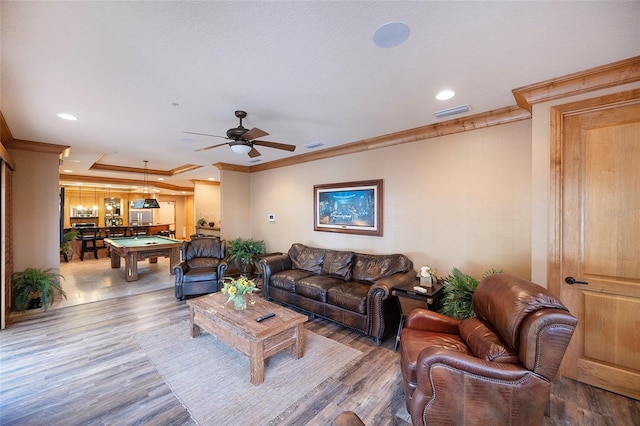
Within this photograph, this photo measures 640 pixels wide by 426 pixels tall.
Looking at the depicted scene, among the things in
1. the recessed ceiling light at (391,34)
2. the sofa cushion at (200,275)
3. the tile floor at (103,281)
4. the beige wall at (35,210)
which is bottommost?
the tile floor at (103,281)

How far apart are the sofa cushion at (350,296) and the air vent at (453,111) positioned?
2.40m

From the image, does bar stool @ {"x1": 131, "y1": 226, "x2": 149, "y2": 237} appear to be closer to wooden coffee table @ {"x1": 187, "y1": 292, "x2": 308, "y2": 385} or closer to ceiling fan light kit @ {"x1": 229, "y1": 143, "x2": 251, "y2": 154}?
wooden coffee table @ {"x1": 187, "y1": 292, "x2": 308, "y2": 385}

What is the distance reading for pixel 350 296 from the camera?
340cm

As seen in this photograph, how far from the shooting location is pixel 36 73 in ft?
7.34

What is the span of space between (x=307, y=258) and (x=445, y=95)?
3.27 metres

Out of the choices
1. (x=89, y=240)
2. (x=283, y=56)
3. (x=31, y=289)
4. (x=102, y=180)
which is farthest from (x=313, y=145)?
(x=89, y=240)

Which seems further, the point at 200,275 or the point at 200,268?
the point at 200,268

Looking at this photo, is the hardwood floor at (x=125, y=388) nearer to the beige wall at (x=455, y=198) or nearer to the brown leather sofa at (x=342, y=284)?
the brown leather sofa at (x=342, y=284)

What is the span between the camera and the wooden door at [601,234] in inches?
85.7

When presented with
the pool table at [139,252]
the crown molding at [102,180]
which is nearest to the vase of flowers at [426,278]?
the pool table at [139,252]

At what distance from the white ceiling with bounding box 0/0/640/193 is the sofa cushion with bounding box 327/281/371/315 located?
2.28 m

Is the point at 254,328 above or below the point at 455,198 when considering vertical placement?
below

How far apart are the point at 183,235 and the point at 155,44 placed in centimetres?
1359

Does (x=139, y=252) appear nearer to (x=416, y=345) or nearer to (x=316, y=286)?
(x=316, y=286)
